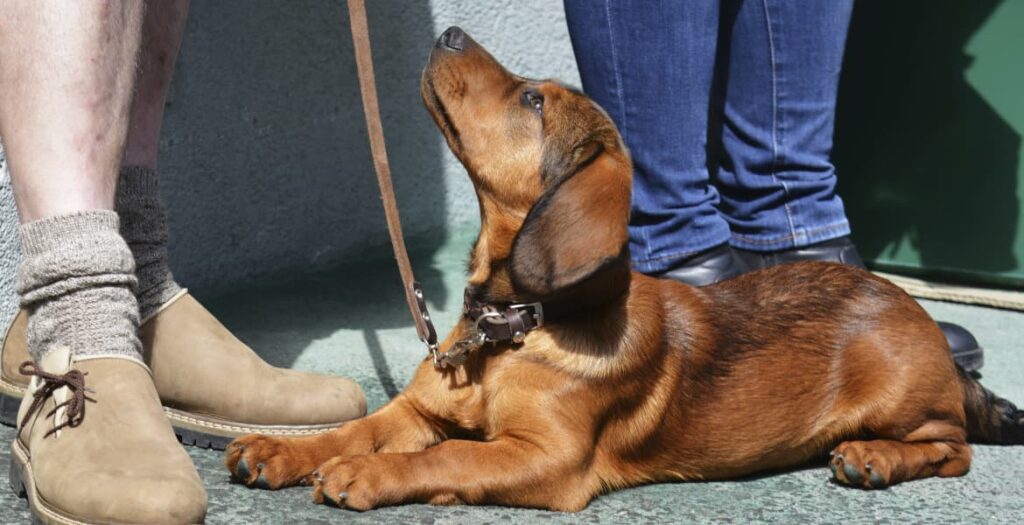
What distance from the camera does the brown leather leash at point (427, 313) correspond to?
260cm

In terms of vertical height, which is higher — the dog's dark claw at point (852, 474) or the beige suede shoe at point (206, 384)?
the beige suede shoe at point (206, 384)

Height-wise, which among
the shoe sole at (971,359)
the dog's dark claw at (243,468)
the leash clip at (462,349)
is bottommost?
the shoe sole at (971,359)

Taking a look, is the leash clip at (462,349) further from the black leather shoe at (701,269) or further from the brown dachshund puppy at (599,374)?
the black leather shoe at (701,269)

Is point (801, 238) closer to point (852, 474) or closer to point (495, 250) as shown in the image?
point (852, 474)

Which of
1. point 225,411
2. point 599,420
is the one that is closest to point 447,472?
point 599,420

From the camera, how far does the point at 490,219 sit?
2.79m

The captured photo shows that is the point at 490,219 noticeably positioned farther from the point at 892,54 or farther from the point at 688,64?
the point at 892,54

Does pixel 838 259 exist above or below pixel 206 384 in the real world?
below

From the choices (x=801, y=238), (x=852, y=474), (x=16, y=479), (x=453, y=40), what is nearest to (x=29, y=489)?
(x=16, y=479)

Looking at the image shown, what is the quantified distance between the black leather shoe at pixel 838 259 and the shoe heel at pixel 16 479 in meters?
2.06

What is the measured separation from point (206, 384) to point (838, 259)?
184 cm

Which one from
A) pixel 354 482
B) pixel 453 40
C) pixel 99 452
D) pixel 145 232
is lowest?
pixel 354 482

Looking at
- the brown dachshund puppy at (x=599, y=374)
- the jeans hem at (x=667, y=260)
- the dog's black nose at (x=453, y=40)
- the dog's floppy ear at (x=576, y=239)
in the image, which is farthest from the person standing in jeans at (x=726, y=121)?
the dog's floppy ear at (x=576, y=239)

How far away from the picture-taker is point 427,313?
2777mm
